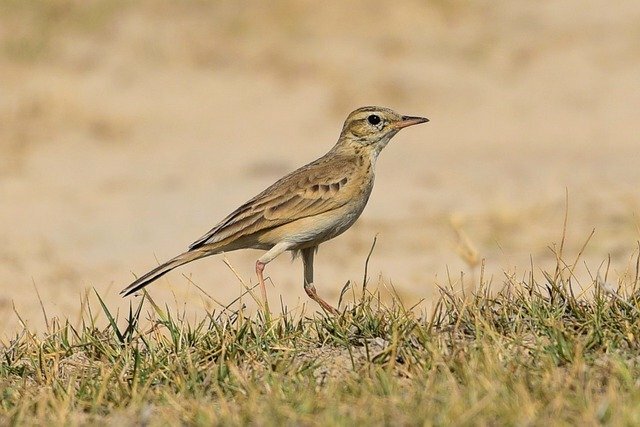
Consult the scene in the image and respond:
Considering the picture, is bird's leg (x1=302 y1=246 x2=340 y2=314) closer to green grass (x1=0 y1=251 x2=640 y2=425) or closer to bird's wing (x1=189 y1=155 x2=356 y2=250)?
bird's wing (x1=189 y1=155 x2=356 y2=250)

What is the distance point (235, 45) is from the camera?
17688 millimetres

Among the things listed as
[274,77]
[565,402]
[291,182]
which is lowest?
[565,402]

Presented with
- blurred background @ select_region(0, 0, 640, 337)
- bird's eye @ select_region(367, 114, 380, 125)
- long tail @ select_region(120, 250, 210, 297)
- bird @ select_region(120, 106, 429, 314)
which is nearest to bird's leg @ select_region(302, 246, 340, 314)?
bird @ select_region(120, 106, 429, 314)

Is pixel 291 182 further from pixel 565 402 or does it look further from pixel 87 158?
pixel 87 158

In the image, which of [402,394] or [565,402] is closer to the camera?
[565,402]

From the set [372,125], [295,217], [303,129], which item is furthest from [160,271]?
[303,129]

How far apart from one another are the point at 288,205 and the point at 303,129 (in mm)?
9280

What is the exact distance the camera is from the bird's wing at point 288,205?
6.48 metres

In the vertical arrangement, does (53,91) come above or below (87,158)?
above

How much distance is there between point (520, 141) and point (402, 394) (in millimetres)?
10888

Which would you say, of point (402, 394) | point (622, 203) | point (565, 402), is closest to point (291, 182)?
point (402, 394)

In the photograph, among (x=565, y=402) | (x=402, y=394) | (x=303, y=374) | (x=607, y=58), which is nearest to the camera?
(x=565, y=402)

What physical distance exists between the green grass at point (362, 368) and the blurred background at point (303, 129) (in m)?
2.92

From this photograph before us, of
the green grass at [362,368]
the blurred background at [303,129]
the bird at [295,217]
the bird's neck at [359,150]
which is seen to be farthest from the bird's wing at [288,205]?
the blurred background at [303,129]
